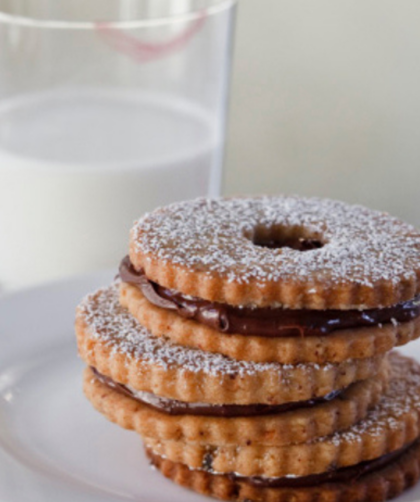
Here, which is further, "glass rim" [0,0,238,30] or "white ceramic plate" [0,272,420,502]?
"glass rim" [0,0,238,30]

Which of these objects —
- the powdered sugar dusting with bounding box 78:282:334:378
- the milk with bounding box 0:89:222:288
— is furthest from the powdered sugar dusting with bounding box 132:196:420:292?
the milk with bounding box 0:89:222:288

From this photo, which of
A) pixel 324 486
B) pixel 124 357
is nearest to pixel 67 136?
pixel 124 357

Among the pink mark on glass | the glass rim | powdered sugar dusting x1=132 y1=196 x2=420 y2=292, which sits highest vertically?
the glass rim

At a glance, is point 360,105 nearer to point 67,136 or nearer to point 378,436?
point 67,136

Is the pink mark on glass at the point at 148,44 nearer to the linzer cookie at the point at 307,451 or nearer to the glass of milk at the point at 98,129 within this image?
the glass of milk at the point at 98,129

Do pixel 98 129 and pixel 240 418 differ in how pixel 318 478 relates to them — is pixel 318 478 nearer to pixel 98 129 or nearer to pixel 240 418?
pixel 240 418

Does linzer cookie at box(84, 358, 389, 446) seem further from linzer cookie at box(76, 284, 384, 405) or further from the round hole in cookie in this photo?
the round hole in cookie

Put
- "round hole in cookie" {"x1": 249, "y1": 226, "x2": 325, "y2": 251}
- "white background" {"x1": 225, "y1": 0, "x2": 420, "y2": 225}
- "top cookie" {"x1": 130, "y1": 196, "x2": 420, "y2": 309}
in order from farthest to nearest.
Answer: "white background" {"x1": 225, "y1": 0, "x2": 420, "y2": 225}, "round hole in cookie" {"x1": 249, "y1": 226, "x2": 325, "y2": 251}, "top cookie" {"x1": 130, "y1": 196, "x2": 420, "y2": 309}
